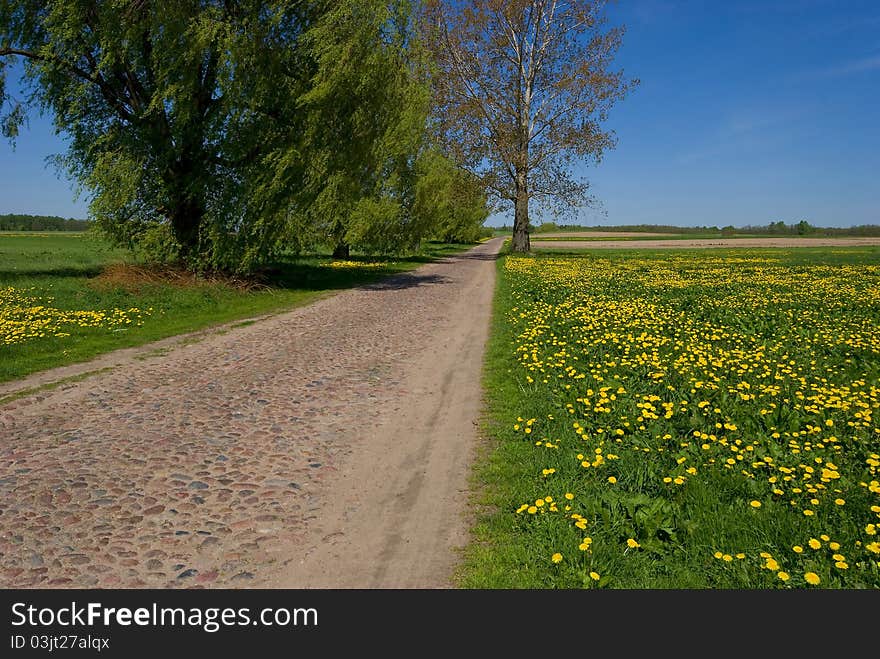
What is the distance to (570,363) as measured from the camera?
928cm

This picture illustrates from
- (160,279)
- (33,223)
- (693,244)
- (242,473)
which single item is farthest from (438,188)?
(33,223)

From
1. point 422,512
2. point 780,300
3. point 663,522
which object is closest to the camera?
point 663,522

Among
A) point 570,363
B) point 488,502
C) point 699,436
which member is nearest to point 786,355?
point 570,363

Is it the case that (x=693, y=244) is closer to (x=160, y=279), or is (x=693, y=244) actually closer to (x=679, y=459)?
(x=160, y=279)

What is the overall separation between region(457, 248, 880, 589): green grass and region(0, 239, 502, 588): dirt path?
547 millimetres

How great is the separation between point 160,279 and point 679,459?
18684mm

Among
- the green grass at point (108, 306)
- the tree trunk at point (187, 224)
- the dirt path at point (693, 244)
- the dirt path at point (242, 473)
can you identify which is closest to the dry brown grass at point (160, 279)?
the green grass at point (108, 306)

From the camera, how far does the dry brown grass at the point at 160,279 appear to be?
59.8 ft

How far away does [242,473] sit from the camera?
5375mm

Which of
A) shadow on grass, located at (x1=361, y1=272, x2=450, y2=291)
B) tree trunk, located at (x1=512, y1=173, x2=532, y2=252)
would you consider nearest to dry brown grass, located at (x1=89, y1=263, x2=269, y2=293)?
shadow on grass, located at (x1=361, y1=272, x2=450, y2=291)

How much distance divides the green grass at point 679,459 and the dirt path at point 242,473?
55 cm

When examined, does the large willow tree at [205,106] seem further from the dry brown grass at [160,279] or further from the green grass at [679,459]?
the green grass at [679,459]
